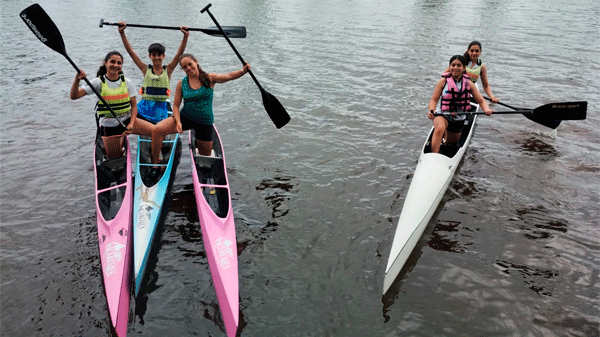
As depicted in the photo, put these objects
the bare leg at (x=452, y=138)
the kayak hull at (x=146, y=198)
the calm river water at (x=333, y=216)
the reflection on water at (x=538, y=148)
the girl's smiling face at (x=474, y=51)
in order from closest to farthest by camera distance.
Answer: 1. the calm river water at (x=333, y=216)
2. the kayak hull at (x=146, y=198)
3. the bare leg at (x=452, y=138)
4. the girl's smiling face at (x=474, y=51)
5. the reflection on water at (x=538, y=148)

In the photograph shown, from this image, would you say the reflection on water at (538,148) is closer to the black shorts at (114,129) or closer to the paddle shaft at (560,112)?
the paddle shaft at (560,112)

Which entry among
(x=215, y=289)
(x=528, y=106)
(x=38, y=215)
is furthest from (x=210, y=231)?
(x=528, y=106)

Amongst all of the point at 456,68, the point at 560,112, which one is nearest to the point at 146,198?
the point at 456,68

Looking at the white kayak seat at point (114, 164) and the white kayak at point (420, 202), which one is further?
the white kayak seat at point (114, 164)

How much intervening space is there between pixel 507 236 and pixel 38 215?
7184 millimetres

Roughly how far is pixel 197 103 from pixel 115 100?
49.8 inches

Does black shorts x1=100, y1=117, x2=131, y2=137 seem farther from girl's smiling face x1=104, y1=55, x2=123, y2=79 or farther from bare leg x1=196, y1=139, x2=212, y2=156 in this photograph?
bare leg x1=196, y1=139, x2=212, y2=156

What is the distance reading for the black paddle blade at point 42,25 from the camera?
635 cm

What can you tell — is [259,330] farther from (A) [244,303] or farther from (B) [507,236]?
(B) [507,236]

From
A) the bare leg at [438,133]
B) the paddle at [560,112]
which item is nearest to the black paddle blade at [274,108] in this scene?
the bare leg at [438,133]

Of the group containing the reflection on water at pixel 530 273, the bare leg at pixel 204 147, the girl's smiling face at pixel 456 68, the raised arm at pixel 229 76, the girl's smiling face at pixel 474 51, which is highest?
the girl's smiling face at pixel 474 51

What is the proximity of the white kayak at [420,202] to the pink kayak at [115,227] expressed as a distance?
117 inches

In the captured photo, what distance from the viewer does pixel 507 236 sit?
6.20 metres

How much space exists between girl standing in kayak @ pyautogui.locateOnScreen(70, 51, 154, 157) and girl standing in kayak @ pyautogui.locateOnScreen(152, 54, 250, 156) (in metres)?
0.42
